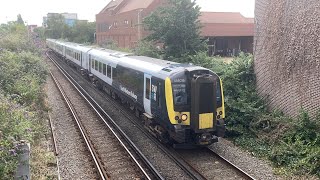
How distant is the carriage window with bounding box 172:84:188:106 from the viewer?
11.1 meters

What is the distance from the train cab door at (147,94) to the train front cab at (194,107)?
174 centimetres

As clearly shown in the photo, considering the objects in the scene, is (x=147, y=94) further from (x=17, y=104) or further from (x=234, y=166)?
(x=17, y=104)

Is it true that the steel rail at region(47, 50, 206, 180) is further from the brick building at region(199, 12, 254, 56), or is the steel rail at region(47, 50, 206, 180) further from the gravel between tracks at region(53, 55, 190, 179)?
the brick building at region(199, 12, 254, 56)

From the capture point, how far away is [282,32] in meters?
13.7

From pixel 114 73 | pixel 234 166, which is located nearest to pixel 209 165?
pixel 234 166

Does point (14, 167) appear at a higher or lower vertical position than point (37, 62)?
lower

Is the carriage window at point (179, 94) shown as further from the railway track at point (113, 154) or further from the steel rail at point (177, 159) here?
the railway track at point (113, 154)

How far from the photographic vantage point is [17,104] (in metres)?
12.2

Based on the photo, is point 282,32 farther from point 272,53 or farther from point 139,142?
point 139,142

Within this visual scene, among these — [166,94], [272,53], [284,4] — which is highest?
[284,4]

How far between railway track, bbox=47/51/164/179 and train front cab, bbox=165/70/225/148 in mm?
1456

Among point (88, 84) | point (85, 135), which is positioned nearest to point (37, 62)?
point (88, 84)

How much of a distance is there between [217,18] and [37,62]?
30346mm

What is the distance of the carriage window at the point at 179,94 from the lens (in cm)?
1110
